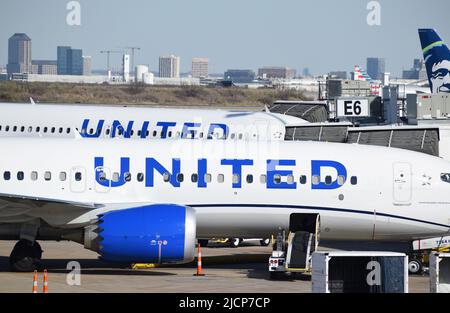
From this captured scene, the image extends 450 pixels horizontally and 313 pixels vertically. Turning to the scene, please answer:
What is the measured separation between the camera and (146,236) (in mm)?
28766

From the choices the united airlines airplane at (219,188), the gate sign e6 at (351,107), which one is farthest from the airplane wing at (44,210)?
the gate sign e6 at (351,107)

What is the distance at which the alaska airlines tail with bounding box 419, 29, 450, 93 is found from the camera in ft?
195

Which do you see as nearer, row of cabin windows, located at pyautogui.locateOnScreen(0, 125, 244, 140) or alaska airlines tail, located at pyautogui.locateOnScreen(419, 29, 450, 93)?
row of cabin windows, located at pyautogui.locateOnScreen(0, 125, 244, 140)

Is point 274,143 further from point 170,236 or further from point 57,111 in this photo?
point 57,111

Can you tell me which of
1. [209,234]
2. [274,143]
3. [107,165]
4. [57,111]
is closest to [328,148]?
[274,143]

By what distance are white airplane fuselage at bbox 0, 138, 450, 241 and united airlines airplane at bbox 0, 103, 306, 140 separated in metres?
15.1

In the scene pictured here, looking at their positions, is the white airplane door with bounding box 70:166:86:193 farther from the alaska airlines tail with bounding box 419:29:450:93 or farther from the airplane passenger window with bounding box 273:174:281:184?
the alaska airlines tail with bounding box 419:29:450:93

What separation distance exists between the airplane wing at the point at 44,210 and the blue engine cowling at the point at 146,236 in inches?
42.8

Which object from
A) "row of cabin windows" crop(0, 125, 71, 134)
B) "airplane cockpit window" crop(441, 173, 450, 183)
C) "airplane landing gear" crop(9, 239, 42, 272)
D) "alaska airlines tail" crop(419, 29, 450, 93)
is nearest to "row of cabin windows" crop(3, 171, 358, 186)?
"airplane landing gear" crop(9, 239, 42, 272)

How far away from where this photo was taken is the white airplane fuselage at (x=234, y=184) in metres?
30.4

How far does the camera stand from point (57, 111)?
47.1 metres

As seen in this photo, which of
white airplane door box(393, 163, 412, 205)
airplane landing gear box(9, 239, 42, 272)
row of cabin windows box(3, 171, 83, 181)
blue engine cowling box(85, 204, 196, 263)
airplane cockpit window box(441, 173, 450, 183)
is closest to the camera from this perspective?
blue engine cowling box(85, 204, 196, 263)

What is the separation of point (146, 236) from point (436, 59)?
118 ft

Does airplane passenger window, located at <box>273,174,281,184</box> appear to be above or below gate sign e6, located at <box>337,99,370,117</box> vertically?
below
